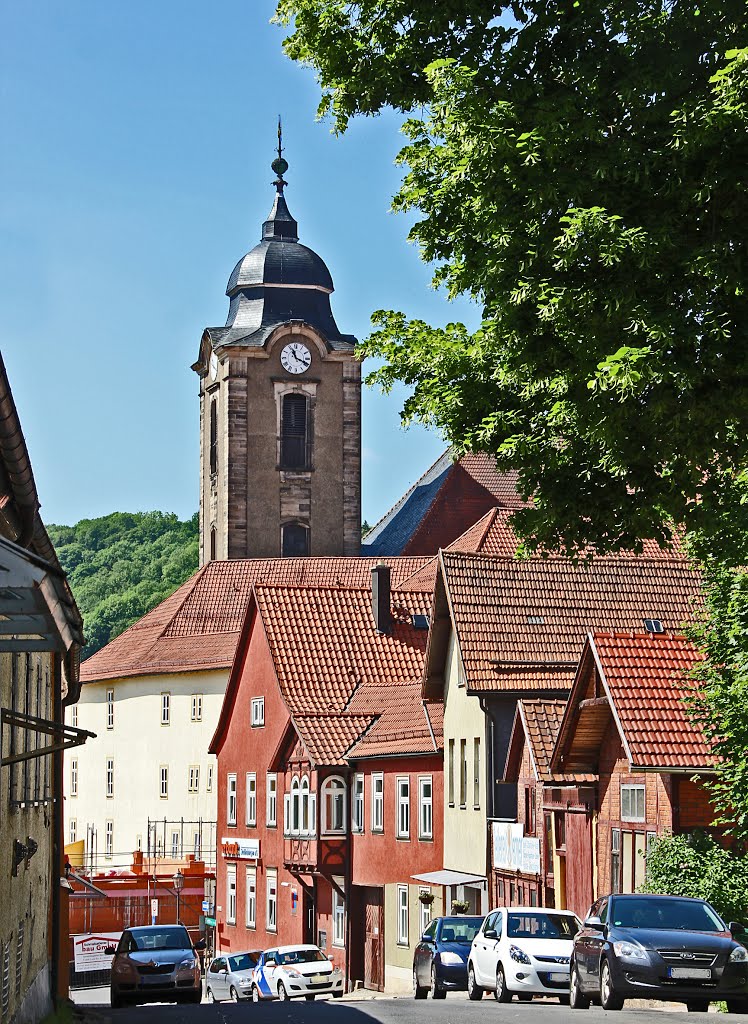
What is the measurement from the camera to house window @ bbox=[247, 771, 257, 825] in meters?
58.9

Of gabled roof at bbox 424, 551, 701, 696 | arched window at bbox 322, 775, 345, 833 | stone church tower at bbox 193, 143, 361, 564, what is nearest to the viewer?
gabled roof at bbox 424, 551, 701, 696

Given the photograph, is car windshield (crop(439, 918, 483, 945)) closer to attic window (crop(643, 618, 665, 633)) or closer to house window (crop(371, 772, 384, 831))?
attic window (crop(643, 618, 665, 633))

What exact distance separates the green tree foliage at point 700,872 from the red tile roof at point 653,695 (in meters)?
1.33

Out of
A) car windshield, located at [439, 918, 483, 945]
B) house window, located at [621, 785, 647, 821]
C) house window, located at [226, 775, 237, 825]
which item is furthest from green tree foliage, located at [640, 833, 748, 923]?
house window, located at [226, 775, 237, 825]

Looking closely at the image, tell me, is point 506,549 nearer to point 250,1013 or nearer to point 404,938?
point 404,938

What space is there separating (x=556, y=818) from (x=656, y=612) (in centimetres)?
1130

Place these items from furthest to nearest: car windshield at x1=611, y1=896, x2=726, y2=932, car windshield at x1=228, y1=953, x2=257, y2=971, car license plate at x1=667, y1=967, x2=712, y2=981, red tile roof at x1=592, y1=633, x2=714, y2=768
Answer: car windshield at x1=228, y1=953, x2=257, y2=971 → red tile roof at x1=592, y1=633, x2=714, y2=768 → car windshield at x1=611, y1=896, x2=726, y2=932 → car license plate at x1=667, y1=967, x2=712, y2=981

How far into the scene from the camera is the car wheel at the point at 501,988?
25.9m

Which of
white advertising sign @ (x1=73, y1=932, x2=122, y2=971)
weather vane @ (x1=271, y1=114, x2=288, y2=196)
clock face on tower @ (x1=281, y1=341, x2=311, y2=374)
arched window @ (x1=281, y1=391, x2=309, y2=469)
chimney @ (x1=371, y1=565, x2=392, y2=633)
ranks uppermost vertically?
weather vane @ (x1=271, y1=114, x2=288, y2=196)

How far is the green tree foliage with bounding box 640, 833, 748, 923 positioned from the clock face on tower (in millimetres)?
71767

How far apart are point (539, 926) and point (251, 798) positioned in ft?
110

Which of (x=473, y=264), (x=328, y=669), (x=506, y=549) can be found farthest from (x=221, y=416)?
(x=473, y=264)

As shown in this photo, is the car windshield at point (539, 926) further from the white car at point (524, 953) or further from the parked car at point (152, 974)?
the parked car at point (152, 974)

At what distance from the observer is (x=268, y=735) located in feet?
187
